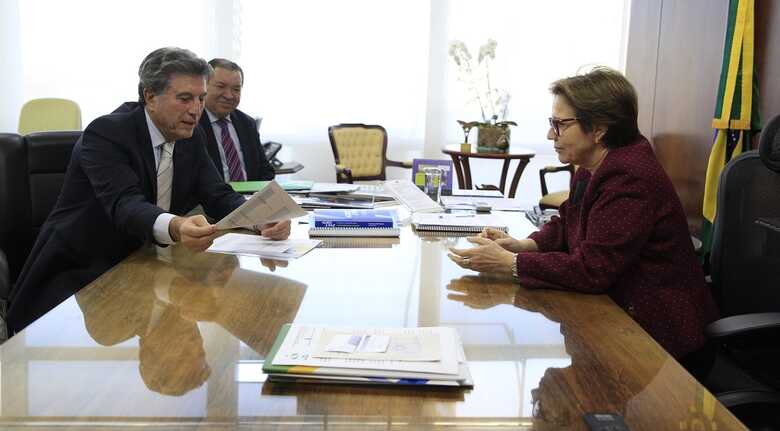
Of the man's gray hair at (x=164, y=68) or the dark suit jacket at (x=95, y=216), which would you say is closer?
the dark suit jacket at (x=95, y=216)

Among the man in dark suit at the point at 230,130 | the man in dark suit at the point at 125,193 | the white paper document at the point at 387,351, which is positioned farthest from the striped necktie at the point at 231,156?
the white paper document at the point at 387,351

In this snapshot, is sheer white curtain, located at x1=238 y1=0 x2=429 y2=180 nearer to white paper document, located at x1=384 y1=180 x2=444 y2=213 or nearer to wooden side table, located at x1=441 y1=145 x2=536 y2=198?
wooden side table, located at x1=441 y1=145 x2=536 y2=198

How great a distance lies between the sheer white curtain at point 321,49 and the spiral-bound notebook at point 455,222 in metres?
3.84

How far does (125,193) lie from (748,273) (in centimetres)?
174

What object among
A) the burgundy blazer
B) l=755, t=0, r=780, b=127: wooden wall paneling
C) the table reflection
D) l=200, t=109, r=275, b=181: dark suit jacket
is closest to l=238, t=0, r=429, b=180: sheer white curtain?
l=200, t=109, r=275, b=181: dark suit jacket

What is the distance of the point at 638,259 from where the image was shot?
171 cm

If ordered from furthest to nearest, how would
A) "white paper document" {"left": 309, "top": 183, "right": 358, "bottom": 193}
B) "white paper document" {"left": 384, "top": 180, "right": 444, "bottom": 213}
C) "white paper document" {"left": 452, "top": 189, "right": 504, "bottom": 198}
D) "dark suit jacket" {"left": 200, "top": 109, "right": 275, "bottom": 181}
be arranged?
"dark suit jacket" {"left": 200, "top": 109, "right": 275, "bottom": 181}
"white paper document" {"left": 452, "top": 189, "right": 504, "bottom": 198}
"white paper document" {"left": 309, "top": 183, "right": 358, "bottom": 193}
"white paper document" {"left": 384, "top": 180, "right": 444, "bottom": 213}

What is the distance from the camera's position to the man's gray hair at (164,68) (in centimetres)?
226

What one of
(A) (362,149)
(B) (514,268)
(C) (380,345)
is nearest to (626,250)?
(B) (514,268)

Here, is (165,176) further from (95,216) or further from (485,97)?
(485,97)

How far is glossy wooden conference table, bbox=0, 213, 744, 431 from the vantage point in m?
1.00

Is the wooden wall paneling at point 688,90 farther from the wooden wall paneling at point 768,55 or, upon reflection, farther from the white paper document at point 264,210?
the white paper document at point 264,210

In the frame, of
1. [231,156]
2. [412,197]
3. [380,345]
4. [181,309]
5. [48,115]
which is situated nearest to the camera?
[380,345]

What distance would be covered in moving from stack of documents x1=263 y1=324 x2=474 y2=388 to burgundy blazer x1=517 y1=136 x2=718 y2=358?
47 cm
